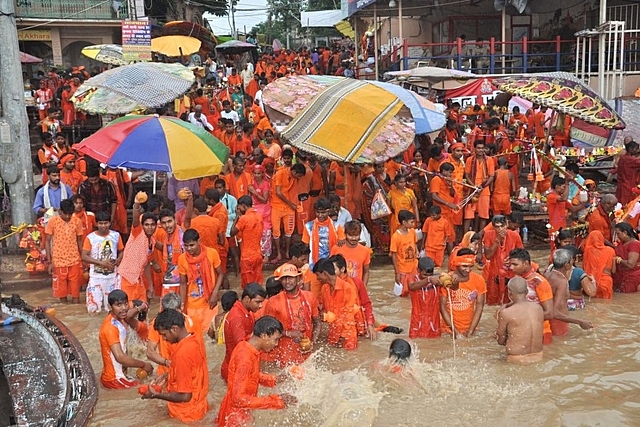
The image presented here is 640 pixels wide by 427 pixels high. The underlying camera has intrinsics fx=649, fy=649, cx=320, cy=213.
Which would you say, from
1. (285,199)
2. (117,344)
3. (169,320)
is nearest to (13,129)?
(285,199)

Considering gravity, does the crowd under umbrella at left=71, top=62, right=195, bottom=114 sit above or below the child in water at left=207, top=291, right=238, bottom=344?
above

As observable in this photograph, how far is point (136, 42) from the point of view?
40.0ft

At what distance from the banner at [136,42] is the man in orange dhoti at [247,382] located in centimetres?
856

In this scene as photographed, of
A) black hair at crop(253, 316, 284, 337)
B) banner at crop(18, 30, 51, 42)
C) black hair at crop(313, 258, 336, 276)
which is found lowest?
black hair at crop(253, 316, 284, 337)

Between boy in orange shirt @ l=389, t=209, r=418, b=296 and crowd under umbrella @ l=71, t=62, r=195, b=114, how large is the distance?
411 cm

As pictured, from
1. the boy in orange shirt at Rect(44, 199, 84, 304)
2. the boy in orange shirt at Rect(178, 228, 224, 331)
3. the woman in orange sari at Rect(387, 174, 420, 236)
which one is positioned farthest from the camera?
the woman in orange sari at Rect(387, 174, 420, 236)

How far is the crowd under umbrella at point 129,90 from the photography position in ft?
31.9

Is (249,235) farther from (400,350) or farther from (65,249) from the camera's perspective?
Answer: (400,350)

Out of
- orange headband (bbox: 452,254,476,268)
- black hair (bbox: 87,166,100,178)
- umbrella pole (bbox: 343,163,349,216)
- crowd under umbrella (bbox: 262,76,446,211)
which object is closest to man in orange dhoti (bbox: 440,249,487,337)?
orange headband (bbox: 452,254,476,268)

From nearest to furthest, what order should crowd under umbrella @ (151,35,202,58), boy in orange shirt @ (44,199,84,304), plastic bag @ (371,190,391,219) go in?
boy in orange shirt @ (44,199,84,304)
plastic bag @ (371,190,391,219)
crowd under umbrella @ (151,35,202,58)

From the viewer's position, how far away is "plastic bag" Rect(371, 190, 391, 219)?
9523 millimetres

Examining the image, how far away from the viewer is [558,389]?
20.5 ft

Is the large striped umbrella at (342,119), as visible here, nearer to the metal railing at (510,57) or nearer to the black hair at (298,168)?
the black hair at (298,168)

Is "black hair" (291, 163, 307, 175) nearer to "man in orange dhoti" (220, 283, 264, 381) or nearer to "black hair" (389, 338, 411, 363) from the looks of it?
"man in orange dhoti" (220, 283, 264, 381)
